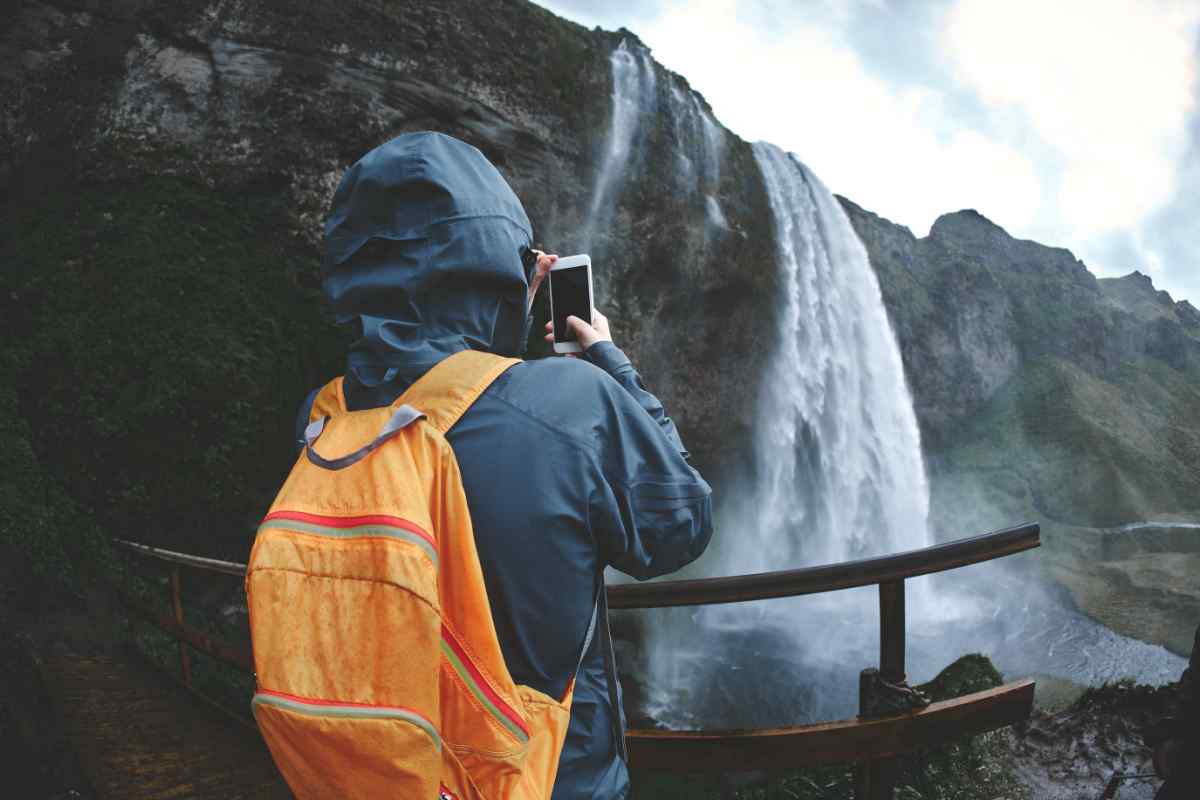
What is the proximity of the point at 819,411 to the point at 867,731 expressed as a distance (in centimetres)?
1407

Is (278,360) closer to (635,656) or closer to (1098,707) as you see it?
(635,656)

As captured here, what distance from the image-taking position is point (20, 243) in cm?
693

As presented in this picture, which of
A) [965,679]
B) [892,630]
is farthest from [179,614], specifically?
[965,679]

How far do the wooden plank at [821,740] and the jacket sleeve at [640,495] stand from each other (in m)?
1.17

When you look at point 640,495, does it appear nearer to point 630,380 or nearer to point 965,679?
point 630,380

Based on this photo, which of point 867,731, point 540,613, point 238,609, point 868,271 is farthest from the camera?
point 868,271

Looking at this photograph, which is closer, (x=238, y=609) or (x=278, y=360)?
(x=238, y=609)

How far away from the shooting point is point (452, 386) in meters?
1.13

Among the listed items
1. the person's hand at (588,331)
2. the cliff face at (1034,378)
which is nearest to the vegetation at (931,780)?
the person's hand at (588,331)

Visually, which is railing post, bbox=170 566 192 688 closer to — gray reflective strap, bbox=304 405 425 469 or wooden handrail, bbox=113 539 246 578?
wooden handrail, bbox=113 539 246 578

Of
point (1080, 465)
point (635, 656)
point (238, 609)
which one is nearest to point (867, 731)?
point (238, 609)

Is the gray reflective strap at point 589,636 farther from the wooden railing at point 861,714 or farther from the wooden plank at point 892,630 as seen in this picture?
the wooden plank at point 892,630

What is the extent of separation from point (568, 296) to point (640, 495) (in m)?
0.56

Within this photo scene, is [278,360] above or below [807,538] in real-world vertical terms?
above
